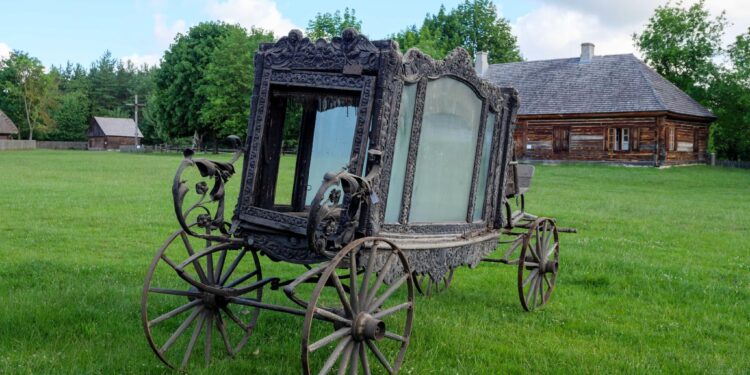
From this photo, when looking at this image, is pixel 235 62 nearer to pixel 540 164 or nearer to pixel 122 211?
pixel 540 164

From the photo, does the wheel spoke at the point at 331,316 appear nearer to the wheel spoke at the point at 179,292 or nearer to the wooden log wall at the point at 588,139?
the wheel spoke at the point at 179,292

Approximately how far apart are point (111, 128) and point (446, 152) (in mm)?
85484

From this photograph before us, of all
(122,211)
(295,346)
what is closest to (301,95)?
(295,346)

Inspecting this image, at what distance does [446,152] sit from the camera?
18.8 feet

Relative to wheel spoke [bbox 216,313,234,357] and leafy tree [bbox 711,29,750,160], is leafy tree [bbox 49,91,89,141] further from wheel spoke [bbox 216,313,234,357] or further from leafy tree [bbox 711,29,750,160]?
wheel spoke [bbox 216,313,234,357]

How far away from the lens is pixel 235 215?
17.9 feet

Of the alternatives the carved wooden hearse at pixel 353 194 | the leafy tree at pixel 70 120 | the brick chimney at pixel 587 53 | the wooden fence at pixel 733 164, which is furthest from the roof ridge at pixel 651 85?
the leafy tree at pixel 70 120

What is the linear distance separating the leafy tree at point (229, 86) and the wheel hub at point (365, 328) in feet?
156

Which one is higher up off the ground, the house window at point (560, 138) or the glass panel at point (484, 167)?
the house window at point (560, 138)

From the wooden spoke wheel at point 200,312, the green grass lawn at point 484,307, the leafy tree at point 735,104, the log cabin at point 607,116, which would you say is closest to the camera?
the wooden spoke wheel at point 200,312

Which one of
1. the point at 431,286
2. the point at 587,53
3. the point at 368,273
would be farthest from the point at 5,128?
the point at 368,273

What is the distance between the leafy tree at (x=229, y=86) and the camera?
51.7 meters

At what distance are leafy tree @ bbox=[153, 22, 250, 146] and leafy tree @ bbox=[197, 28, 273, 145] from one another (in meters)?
1.63

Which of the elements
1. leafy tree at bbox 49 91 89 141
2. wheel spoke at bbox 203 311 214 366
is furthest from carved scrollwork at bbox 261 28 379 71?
leafy tree at bbox 49 91 89 141
